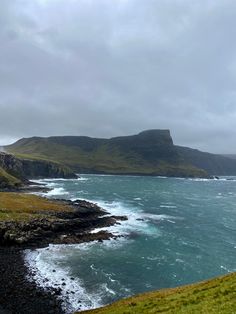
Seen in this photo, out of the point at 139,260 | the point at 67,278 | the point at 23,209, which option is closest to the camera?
the point at 67,278

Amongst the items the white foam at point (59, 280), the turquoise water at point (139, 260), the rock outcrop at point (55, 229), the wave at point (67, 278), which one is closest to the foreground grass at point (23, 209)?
the rock outcrop at point (55, 229)

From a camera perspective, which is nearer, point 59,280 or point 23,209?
point 59,280

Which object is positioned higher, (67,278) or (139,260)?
(139,260)

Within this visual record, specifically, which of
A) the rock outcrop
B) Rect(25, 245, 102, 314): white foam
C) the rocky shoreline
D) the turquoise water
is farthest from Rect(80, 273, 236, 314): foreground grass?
the rock outcrop

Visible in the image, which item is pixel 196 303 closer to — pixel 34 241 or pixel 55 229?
pixel 34 241

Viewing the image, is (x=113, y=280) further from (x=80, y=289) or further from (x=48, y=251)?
(x=48, y=251)

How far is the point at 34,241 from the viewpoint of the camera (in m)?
85.9

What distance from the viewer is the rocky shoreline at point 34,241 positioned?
173ft

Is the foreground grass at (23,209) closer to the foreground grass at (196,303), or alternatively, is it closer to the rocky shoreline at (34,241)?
the rocky shoreline at (34,241)

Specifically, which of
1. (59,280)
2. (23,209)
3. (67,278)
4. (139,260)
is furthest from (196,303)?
(23,209)

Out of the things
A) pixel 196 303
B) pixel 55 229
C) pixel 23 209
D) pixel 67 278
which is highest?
pixel 196 303

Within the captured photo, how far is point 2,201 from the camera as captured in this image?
120 metres

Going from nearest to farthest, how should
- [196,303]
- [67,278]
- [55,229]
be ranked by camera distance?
1. [196,303]
2. [67,278]
3. [55,229]

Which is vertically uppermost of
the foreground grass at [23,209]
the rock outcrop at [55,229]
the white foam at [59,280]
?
the foreground grass at [23,209]
